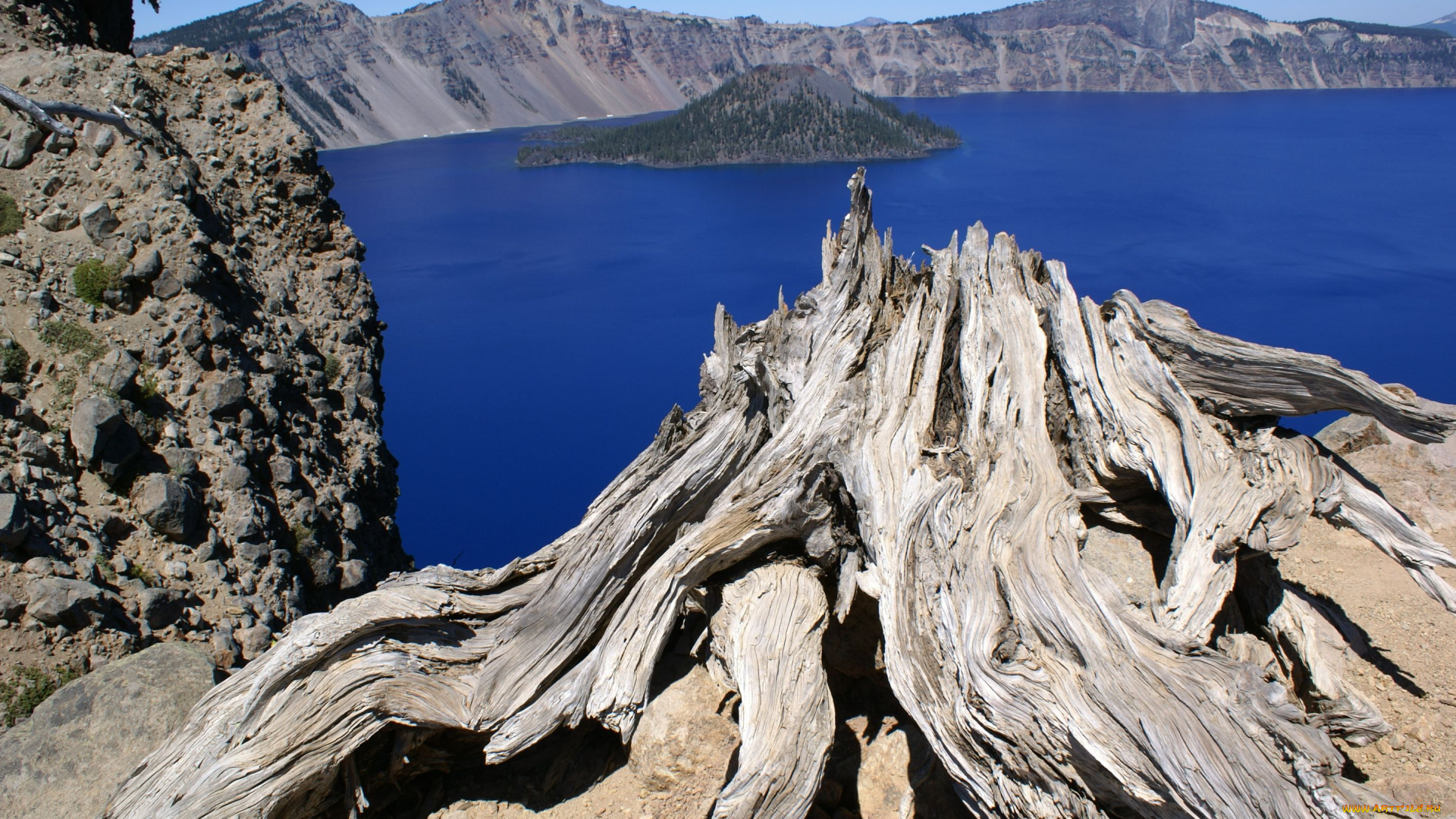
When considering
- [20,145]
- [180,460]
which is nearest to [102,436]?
[180,460]

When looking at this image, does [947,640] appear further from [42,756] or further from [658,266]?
[658,266]

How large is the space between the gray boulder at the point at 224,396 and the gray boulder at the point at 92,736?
7.46ft

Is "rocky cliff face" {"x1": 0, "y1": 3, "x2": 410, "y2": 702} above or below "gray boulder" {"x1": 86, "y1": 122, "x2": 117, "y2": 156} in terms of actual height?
below

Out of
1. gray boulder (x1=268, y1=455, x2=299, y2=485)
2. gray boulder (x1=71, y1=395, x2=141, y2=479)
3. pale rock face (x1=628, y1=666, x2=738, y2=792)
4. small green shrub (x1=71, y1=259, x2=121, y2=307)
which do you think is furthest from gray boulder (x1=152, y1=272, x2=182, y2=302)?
pale rock face (x1=628, y1=666, x2=738, y2=792)

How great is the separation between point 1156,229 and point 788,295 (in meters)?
9.63

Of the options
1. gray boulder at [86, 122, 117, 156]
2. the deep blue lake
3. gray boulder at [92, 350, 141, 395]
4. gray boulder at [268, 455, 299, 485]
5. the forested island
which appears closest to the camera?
gray boulder at [92, 350, 141, 395]

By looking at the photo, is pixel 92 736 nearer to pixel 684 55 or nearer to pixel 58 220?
pixel 58 220

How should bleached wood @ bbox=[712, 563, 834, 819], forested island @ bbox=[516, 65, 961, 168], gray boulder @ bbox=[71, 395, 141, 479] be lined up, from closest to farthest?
bleached wood @ bbox=[712, 563, 834, 819] < gray boulder @ bbox=[71, 395, 141, 479] < forested island @ bbox=[516, 65, 961, 168]

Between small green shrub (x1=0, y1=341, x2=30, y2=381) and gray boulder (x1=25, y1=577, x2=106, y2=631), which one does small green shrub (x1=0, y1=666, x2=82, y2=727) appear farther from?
small green shrub (x1=0, y1=341, x2=30, y2=381)

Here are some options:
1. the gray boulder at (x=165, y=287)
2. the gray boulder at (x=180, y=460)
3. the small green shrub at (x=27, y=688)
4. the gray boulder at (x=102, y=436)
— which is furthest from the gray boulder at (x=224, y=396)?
the small green shrub at (x=27, y=688)

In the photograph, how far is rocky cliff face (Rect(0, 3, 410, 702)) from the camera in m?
4.47

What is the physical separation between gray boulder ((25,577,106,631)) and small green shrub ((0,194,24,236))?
2805mm

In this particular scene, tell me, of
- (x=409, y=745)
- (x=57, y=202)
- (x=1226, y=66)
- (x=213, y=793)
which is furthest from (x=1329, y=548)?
(x=1226, y=66)

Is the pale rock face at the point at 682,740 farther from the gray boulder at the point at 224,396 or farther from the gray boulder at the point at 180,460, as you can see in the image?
the gray boulder at the point at 224,396
